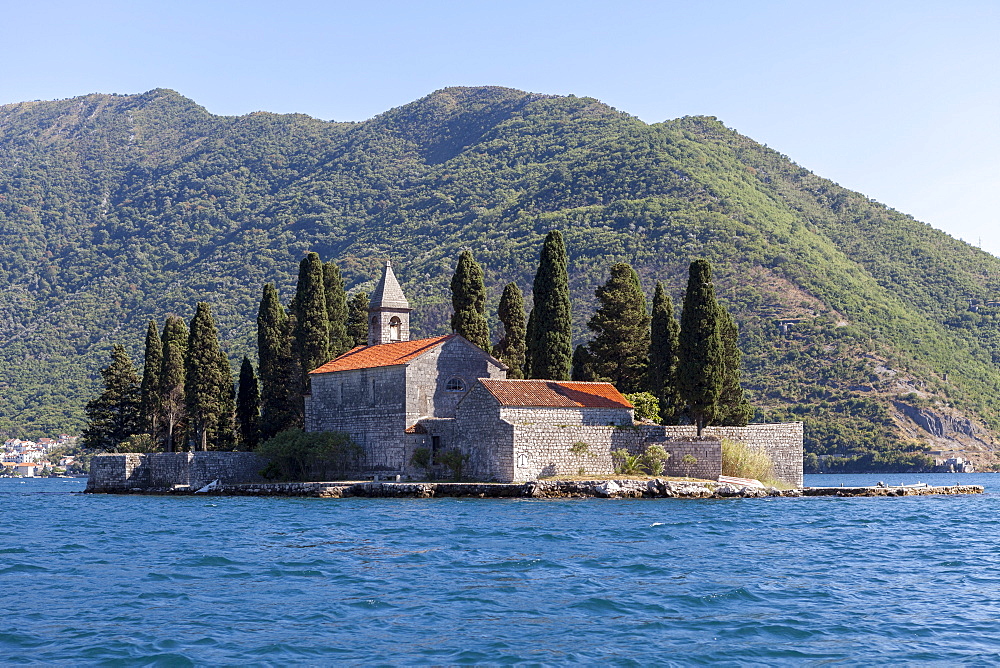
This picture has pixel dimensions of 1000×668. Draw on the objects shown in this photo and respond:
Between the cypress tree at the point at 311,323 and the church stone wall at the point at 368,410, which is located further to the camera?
the cypress tree at the point at 311,323

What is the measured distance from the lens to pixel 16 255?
200 m

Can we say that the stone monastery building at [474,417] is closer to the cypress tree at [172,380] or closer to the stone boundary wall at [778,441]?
the stone boundary wall at [778,441]

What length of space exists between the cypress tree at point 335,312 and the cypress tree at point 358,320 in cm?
73

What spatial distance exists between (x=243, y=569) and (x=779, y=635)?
478 inches

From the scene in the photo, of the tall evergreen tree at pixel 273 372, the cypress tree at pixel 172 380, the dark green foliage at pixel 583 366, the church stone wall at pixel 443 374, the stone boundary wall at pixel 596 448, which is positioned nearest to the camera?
the stone boundary wall at pixel 596 448

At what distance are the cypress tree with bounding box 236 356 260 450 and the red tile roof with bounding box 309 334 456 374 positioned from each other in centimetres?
590

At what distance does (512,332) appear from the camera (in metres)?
61.7

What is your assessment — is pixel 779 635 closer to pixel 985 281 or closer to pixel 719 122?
pixel 985 281

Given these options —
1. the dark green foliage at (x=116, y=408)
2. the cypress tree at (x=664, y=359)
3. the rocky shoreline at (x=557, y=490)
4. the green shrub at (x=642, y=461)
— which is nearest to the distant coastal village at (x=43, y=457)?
the dark green foliage at (x=116, y=408)

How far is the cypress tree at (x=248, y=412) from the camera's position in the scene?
62.1 metres

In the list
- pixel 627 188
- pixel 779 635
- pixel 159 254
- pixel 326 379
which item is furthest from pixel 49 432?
pixel 779 635

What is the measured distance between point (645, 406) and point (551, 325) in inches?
230

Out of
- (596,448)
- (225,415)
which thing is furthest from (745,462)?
(225,415)

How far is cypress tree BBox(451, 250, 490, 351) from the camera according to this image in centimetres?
6066
